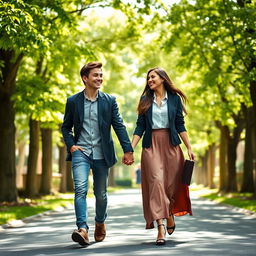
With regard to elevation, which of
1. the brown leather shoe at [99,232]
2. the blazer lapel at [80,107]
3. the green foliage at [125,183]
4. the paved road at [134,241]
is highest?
the blazer lapel at [80,107]

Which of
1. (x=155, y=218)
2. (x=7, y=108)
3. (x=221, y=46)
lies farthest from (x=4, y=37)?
(x=221, y=46)

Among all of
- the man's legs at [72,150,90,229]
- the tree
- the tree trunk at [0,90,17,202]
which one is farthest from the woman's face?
the tree trunk at [0,90,17,202]

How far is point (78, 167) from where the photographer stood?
8289 mm

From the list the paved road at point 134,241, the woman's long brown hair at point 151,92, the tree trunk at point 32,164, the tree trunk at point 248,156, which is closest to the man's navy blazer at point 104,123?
the woman's long brown hair at point 151,92

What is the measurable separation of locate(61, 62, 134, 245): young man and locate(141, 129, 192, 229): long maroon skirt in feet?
1.24

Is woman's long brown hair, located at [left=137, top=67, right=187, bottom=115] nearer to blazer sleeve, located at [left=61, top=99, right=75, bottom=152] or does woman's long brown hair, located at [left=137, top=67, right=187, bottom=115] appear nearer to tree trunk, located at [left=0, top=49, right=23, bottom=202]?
blazer sleeve, located at [left=61, top=99, right=75, bottom=152]

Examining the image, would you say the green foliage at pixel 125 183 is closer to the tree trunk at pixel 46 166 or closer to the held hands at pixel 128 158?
the tree trunk at pixel 46 166

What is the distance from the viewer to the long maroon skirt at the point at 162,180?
8.45 metres

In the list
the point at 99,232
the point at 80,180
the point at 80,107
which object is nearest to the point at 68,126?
the point at 80,107

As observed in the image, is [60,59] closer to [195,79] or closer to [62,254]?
[195,79]

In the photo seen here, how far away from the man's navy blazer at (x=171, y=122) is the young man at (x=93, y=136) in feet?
0.91

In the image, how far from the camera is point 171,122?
28.3ft

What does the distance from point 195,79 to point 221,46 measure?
488 cm

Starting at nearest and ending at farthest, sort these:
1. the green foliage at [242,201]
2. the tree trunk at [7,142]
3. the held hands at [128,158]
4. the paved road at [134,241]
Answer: the paved road at [134,241]
the held hands at [128,158]
the green foliage at [242,201]
the tree trunk at [7,142]
